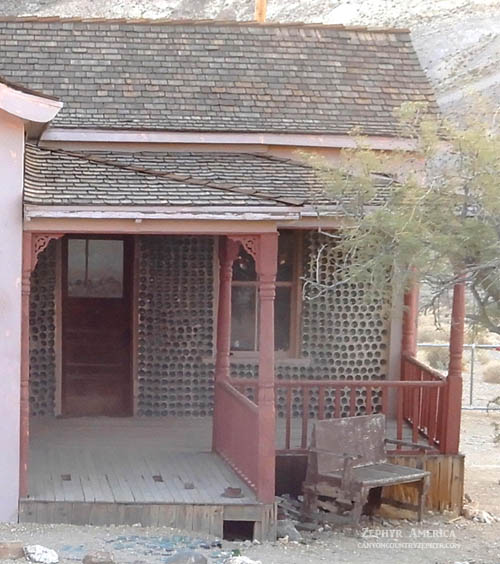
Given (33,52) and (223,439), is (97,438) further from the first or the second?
(33,52)

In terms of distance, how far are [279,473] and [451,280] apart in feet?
12.7

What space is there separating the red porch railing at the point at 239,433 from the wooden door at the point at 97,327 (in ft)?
6.90

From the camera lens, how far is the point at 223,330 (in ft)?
39.3

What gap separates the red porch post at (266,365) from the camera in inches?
388

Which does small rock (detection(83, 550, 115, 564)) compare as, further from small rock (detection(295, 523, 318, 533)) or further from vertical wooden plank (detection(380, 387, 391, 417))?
vertical wooden plank (detection(380, 387, 391, 417))

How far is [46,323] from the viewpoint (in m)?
13.2

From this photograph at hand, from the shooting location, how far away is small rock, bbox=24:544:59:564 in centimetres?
851

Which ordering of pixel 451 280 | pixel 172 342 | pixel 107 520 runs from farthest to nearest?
pixel 172 342 < pixel 107 520 < pixel 451 280

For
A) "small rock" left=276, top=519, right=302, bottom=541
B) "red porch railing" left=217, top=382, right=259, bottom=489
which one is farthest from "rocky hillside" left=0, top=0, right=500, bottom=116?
"small rock" left=276, top=519, right=302, bottom=541

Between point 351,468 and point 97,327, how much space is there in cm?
431

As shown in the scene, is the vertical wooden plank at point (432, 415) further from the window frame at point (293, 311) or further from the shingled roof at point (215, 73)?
the shingled roof at point (215, 73)

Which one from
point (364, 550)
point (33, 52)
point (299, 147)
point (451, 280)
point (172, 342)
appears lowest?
point (364, 550)

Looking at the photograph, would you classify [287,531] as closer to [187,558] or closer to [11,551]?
[187,558]

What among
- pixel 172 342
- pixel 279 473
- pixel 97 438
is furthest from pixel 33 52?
pixel 279 473
